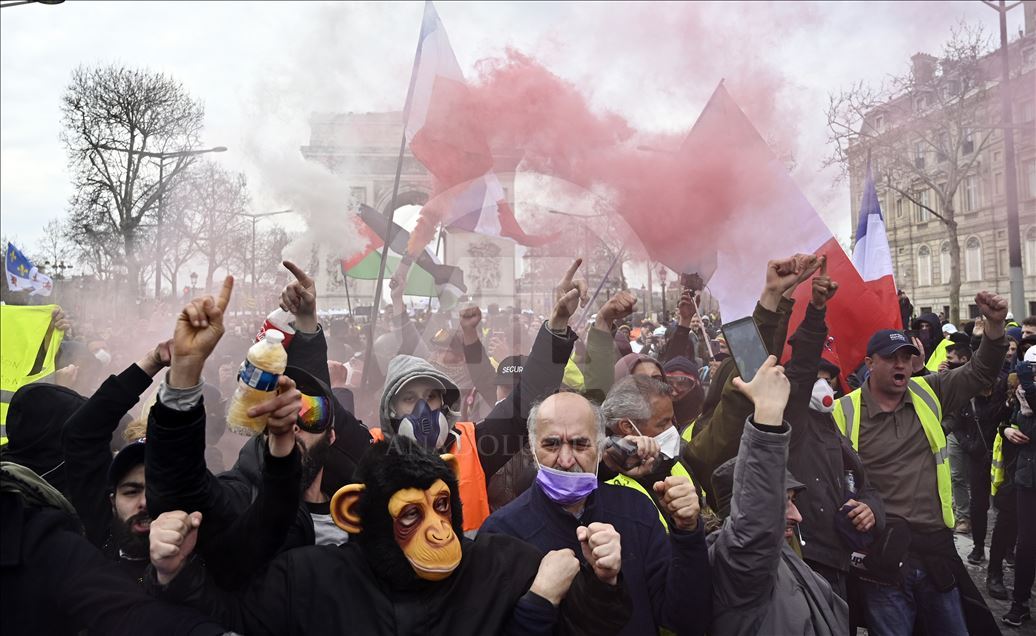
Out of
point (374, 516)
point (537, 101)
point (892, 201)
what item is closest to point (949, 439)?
point (537, 101)

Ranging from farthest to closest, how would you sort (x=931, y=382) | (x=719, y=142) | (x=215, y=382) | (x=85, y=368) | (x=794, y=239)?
(x=215, y=382) < (x=85, y=368) < (x=719, y=142) < (x=794, y=239) < (x=931, y=382)

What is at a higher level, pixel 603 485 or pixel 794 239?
pixel 794 239

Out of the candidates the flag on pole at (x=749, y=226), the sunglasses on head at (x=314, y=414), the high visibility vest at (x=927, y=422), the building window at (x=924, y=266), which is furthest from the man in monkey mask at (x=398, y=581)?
the building window at (x=924, y=266)

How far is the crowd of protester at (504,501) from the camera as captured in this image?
5.98 ft

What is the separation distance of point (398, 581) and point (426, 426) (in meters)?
0.95

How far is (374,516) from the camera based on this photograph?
1.88 meters

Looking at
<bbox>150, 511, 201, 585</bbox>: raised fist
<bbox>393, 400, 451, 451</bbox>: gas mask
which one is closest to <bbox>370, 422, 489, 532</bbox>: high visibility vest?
<bbox>393, 400, 451, 451</bbox>: gas mask

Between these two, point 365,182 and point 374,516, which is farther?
point 365,182

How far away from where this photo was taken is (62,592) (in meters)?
1.84

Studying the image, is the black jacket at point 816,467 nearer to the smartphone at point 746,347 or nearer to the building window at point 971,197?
the smartphone at point 746,347

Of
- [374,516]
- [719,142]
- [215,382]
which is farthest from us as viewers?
[215,382]

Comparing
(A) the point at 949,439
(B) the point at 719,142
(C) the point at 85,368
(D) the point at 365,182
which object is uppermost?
(D) the point at 365,182

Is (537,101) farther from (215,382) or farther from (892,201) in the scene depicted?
(892,201)

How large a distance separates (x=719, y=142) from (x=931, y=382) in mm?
2149
